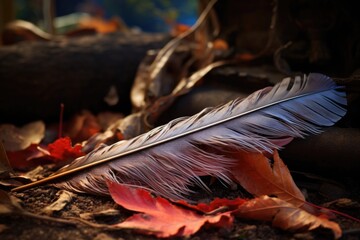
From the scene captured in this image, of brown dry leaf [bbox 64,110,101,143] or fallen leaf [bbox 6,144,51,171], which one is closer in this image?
fallen leaf [bbox 6,144,51,171]

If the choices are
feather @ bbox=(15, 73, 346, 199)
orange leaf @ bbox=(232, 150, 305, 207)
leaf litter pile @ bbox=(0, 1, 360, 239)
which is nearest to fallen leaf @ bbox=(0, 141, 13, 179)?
leaf litter pile @ bbox=(0, 1, 360, 239)

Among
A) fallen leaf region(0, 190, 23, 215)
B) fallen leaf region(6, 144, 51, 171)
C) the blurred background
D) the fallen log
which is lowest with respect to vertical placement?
fallen leaf region(6, 144, 51, 171)

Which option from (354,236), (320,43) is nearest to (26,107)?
(320,43)

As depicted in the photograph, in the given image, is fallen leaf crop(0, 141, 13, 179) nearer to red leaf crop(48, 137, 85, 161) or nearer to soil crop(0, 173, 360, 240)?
soil crop(0, 173, 360, 240)

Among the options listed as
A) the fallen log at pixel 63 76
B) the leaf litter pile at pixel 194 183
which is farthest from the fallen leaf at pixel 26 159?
the fallen log at pixel 63 76

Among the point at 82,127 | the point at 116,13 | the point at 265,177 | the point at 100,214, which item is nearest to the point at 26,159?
the point at 82,127

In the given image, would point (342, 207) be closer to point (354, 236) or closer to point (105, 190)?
point (354, 236)

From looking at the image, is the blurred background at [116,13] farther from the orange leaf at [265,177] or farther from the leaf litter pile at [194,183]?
the orange leaf at [265,177]

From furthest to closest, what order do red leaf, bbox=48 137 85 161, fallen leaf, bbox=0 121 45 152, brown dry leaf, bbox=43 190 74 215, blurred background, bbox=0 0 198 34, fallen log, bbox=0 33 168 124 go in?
blurred background, bbox=0 0 198 34, fallen log, bbox=0 33 168 124, fallen leaf, bbox=0 121 45 152, red leaf, bbox=48 137 85 161, brown dry leaf, bbox=43 190 74 215
